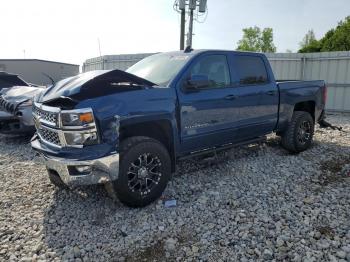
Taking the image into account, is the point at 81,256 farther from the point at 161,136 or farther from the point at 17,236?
the point at 161,136

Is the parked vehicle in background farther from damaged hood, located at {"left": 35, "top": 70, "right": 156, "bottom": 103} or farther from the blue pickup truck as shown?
damaged hood, located at {"left": 35, "top": 70, "right": 156, "bottom": 103}

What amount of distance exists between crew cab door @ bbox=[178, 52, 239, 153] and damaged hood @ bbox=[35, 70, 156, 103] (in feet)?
1.98

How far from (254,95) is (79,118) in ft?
9.96

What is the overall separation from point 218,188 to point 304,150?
2.85 meters

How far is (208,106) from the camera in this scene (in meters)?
4.69

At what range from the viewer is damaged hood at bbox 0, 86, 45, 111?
7.54 metres

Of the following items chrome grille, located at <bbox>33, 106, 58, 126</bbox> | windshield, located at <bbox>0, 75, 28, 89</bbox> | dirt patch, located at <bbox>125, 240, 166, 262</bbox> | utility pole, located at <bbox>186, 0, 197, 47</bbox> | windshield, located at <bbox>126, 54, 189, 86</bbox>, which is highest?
utility pole, located at <bbox>186, 0, 197, 47</bbox>

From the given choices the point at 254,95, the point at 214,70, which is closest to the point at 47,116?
the point at 214,70

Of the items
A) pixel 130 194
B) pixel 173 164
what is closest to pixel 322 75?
pixel 173 164

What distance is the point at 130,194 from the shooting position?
12.8 feet

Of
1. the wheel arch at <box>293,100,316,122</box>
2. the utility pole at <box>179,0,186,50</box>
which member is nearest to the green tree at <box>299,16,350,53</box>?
the utility pole at <box>179,0,186,50</box>

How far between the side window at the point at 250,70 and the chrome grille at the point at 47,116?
291 cm

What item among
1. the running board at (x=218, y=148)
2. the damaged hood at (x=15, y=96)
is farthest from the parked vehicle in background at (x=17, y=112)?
the running board at (x=218, y=148)

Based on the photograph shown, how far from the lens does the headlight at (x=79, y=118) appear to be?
139 inches
